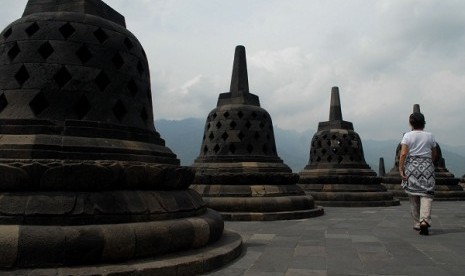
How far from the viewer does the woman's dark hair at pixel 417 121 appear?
241 inches

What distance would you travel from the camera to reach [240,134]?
415 inches

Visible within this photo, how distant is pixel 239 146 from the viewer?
34.4ft

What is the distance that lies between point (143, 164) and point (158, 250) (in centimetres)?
98

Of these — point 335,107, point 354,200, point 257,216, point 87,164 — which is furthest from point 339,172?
point 87,164

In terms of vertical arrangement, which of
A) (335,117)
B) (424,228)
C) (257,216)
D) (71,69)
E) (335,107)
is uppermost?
(335,107)

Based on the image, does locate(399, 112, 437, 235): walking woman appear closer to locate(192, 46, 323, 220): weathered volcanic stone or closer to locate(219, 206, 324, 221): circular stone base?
locate(219, 206, 324, 221): circular stone base

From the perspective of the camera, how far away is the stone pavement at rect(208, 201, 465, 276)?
4035mm

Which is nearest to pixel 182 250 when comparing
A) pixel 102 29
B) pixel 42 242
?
pixel 42 242

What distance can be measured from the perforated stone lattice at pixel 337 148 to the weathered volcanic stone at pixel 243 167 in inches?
166

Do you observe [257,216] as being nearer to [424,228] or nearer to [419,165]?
[424,228]

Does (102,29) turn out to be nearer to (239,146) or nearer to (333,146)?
(239,146)

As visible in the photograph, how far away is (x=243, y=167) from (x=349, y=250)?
507 cm

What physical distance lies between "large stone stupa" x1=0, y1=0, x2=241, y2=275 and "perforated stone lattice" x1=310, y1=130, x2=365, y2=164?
988cm

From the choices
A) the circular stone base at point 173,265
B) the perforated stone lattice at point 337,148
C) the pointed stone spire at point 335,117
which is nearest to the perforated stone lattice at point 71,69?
the circular stone base at point 173,265
